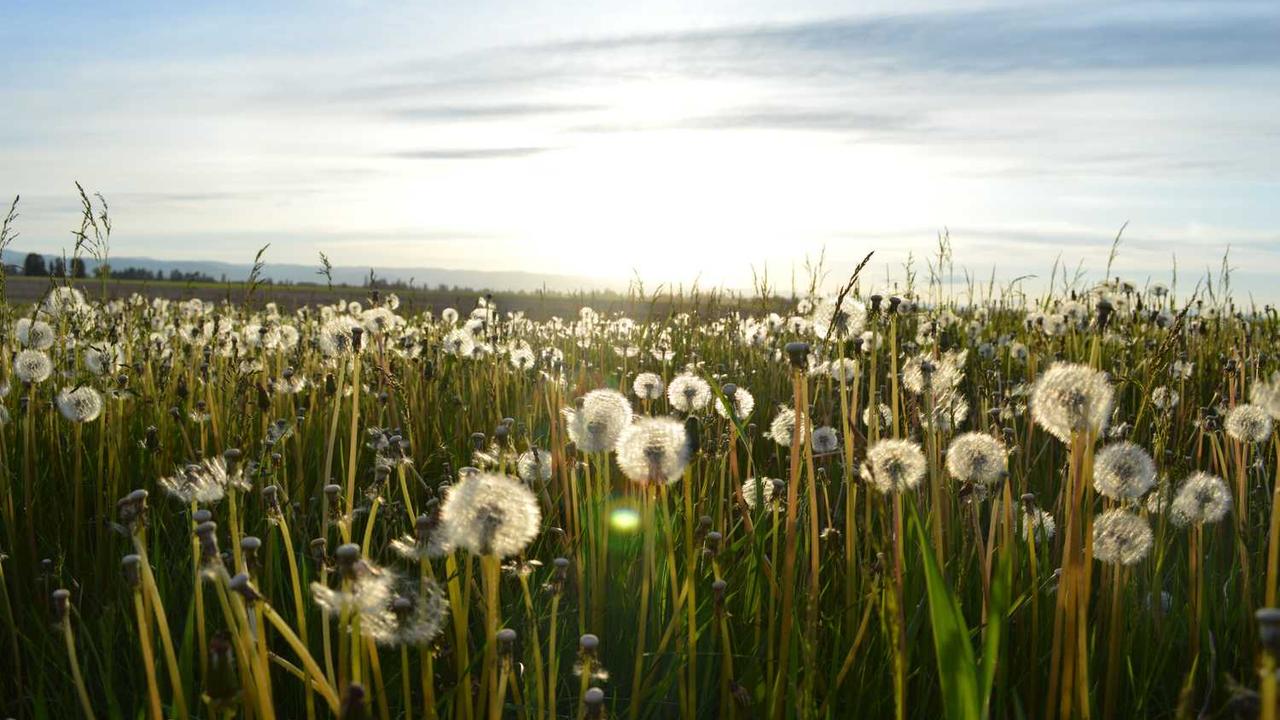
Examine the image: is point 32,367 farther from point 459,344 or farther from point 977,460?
point 977,460

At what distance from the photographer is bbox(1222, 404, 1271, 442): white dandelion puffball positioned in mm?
2586

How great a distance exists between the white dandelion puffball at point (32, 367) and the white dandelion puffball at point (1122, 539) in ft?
12.2

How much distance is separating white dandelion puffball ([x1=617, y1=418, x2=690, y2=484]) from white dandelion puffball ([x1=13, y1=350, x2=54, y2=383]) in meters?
2.91

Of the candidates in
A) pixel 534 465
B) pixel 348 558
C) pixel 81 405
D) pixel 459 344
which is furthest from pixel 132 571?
pixel 459 344

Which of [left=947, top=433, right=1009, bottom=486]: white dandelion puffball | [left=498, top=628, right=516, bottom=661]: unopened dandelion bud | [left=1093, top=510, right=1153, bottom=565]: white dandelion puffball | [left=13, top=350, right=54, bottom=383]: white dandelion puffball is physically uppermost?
[left=13, top=350, right=54, bottom=383]: white dandelion puffball

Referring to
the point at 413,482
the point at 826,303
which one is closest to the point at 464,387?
Answer: the point at 413,482

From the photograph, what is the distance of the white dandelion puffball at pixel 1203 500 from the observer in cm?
222

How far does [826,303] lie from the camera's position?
3.07 m

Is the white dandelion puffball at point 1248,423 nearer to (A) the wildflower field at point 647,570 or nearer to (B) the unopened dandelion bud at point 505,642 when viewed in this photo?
(A) the wildflower field at point 647,570

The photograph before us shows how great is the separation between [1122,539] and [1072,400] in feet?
2.01

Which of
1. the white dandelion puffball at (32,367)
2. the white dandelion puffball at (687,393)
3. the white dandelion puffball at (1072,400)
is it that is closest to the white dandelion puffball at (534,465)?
the white dandelion puffball at (687,393)

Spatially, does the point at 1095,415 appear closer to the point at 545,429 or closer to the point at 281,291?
the point at 545,429

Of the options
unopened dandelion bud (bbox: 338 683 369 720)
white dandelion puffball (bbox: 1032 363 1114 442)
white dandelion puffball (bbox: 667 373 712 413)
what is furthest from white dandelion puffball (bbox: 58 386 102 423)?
white dandelion puffball (bbox: 1032 363 1114 442)

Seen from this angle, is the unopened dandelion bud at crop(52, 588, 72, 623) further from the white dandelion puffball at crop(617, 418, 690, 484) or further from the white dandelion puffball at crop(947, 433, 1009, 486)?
the white dandelion puffball at crop(947, 433, 1009, 486)
